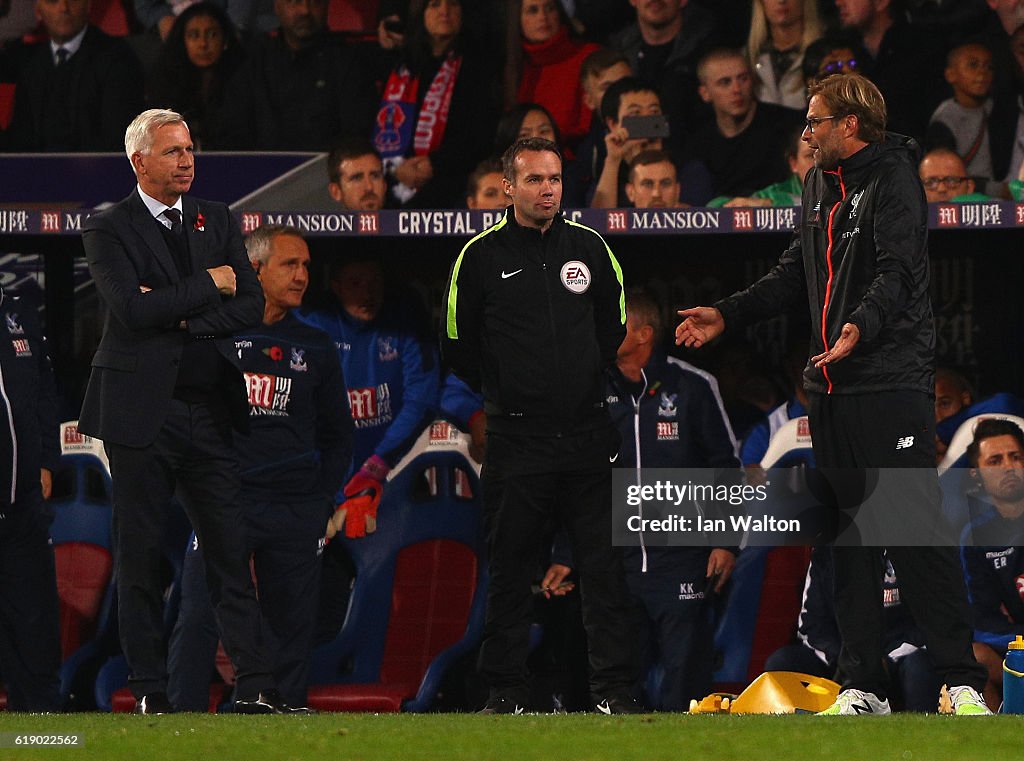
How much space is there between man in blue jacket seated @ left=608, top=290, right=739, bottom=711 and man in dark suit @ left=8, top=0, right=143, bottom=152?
2.94 metres

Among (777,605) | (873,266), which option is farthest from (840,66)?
(873,266)

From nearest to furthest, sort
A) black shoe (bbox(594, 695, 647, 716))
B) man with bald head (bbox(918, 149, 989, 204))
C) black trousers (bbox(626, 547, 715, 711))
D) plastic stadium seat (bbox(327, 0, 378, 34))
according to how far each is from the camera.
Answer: black shoe (bbox(594, 695, 647, 716)) < black trousers (bbox(626, 547, 715, 711)) < man with bald head (bbox(918, 149, 989, 204)) < plastic stadium seat (bbox(327, 0, 378, 34))

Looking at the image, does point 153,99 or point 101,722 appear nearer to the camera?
point 101,722

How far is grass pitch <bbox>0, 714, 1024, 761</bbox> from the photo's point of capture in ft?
12.0

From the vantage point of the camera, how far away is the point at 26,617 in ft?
20.6

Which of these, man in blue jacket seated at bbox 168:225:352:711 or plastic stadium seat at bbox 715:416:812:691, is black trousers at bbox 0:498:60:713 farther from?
plastic stadium seat at bbox 715:416:812:691

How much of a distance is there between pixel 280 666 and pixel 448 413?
131 centimetres

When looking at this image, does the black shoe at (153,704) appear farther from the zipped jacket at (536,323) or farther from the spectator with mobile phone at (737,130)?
the spectator with mobile phone at (737,130)

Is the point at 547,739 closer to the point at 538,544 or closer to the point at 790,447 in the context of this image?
the point at 538,544

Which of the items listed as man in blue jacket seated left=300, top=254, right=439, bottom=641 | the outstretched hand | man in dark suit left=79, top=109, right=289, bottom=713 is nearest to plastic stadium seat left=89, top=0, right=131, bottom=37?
man in blue jacket seated left=300, top=254, right=439, bottom=641

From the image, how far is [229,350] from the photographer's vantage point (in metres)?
5.93

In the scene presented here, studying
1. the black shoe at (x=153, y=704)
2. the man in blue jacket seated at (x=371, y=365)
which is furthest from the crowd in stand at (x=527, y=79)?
the black shoe at (x=153, y=704)

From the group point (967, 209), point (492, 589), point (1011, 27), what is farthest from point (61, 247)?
point (1011, 27)

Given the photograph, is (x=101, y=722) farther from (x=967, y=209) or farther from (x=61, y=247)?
(x=967, y=209)
